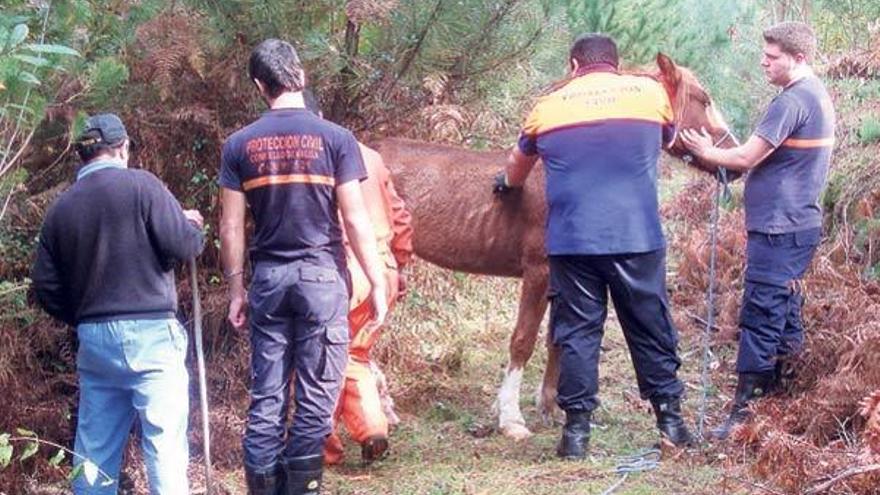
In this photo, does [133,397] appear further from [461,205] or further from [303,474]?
[461,205]

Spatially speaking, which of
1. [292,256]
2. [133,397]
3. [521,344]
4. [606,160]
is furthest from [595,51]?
[133,397]

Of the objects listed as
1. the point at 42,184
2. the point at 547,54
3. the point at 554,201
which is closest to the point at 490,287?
the point at 547,54

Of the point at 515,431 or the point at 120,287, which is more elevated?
the point at 120,287

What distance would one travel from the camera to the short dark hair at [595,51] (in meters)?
6.53

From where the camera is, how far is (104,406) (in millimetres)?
5445

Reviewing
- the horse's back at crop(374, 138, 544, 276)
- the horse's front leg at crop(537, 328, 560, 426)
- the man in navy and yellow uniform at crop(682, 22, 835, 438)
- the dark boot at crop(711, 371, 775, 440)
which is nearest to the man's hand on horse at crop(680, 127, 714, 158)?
the man in navy and yellow uniform at crop(682, 22, 835, 438)

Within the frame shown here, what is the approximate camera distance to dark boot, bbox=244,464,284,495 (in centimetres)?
584

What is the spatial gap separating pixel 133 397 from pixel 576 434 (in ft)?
8.27

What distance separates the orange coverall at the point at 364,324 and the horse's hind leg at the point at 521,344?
111 cm

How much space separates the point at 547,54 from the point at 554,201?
162 cm

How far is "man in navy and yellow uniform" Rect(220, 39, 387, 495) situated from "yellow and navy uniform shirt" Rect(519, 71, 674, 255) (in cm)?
127

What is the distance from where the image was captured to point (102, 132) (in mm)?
5250

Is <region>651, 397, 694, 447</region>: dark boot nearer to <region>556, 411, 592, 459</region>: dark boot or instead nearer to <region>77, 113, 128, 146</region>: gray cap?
<region>556, 411, 592, 459</region>: dark boot

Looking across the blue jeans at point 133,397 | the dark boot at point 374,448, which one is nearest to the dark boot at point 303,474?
the blue jeans at point 133,397
